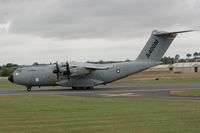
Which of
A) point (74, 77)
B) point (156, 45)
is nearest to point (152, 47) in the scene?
point (156, 45)

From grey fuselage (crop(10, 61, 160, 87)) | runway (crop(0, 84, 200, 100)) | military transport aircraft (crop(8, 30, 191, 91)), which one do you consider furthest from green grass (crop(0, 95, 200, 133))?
grey fuselage (crop(10, 61, 160, 87))

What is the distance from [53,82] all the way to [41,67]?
2352 millimetres

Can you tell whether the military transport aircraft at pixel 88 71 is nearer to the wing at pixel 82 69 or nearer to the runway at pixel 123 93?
the wing at pixel 82 69

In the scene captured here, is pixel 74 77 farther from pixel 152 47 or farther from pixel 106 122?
pixel 106 122

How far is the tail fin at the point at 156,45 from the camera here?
5053cm

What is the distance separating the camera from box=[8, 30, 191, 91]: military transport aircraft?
4841 centimetres

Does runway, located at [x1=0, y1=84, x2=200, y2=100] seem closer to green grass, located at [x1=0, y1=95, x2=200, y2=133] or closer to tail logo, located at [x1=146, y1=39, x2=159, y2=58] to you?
tail logo, located at [x1=146, y1=39, x2=159, y2=58]

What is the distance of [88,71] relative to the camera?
4866cm

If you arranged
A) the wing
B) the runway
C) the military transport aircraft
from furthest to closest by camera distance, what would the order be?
the military transport aircraft → the wing → the runway

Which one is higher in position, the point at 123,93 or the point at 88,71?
the point at 88,71

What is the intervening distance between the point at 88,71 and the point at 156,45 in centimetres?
883

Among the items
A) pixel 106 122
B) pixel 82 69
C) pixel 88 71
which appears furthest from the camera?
pixel 88 71

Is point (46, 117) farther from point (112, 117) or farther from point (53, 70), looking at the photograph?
point (53, 70)

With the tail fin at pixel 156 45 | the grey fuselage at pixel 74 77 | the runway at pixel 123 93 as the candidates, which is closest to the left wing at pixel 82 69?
the grey fuselage at pixel 74 77
